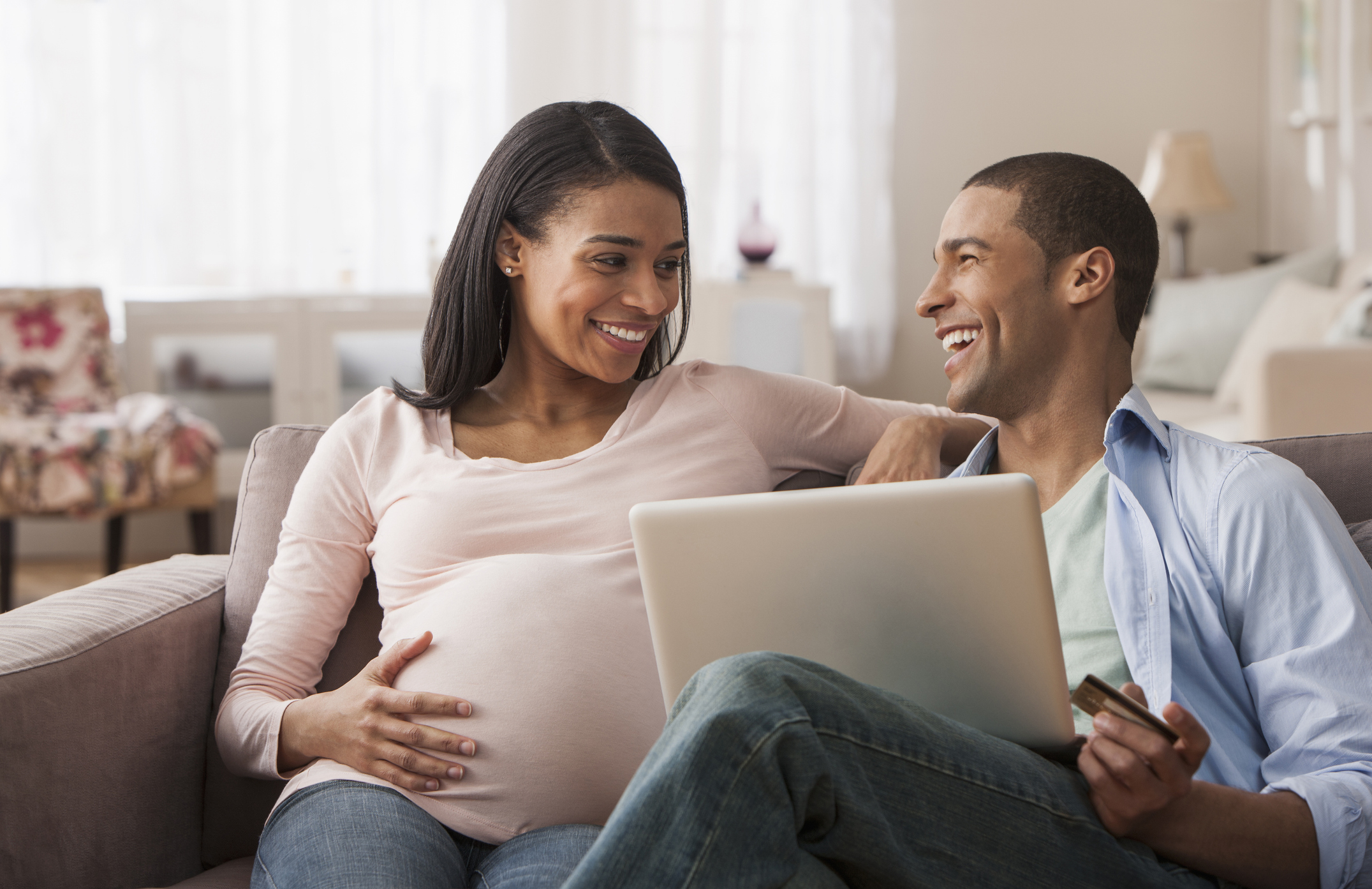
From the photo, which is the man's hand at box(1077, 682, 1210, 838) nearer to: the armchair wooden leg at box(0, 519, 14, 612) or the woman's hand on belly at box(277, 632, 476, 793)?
the woman's hand on belly at box(277, 632, 476, 793)

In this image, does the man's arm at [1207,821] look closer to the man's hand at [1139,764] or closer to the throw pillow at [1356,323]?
the man's hand at [1139,764]

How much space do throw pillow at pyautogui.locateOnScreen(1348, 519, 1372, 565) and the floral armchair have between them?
3.12m

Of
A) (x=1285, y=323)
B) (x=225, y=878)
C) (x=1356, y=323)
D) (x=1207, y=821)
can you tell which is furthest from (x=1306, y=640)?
(x=1285, y=323)

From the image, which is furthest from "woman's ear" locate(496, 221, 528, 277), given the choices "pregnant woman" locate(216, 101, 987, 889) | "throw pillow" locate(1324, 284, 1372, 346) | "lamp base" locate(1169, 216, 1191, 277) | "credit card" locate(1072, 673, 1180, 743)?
"lamp base" locate(1169, 216, 1191, 277)

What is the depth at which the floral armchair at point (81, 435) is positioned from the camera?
10.8 feet

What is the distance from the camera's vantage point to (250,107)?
13.8ft

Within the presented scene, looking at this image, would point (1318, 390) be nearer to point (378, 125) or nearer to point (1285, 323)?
point (1285, 323)

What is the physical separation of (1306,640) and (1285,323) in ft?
9.46

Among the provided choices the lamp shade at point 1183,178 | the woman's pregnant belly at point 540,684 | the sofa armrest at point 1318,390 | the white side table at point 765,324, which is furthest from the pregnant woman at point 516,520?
the lamp shade at point 1183,178

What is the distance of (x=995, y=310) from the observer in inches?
45.4

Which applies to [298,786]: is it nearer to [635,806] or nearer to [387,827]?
[387,827]

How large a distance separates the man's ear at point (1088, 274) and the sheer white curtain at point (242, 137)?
3.35 metres

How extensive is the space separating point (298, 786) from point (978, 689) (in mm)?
623

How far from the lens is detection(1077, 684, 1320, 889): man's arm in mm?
824
